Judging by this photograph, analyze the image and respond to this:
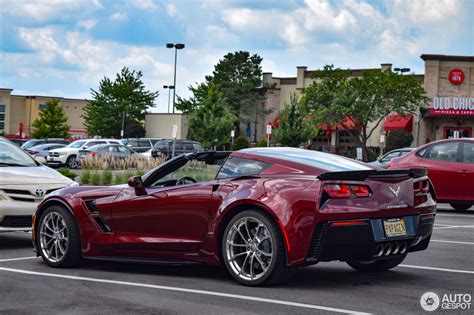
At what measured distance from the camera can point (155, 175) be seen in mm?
8734

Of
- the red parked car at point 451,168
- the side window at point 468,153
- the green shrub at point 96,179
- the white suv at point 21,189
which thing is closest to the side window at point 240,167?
the white suv at point 21,189


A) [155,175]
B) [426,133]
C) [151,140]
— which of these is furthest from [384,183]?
[426,133]

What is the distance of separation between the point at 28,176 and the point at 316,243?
5.30 meters

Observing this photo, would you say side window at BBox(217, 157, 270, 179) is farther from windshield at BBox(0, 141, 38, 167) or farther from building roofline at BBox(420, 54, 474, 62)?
building roofline at BBox(420, 54, 474, 62)

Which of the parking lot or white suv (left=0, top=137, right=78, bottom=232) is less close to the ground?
white suv (left=0, top=137, right=78, bottom=232)

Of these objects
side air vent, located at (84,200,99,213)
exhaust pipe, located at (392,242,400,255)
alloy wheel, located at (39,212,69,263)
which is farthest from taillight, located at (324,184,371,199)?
alloy wheel, located at (39,212,69,263)

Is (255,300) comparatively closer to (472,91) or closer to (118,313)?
(118,313)

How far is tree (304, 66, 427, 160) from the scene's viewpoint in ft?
196

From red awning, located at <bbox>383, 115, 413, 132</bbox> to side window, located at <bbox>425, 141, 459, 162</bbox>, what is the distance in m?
46.1

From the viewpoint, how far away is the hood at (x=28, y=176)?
36.4 ft

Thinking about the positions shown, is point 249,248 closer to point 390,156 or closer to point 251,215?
point 251,215

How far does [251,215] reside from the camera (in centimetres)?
762

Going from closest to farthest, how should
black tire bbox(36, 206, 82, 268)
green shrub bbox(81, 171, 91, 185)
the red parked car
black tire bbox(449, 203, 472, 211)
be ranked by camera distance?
black tire bbox(36, 206, 82, 268) < the red parked car < black tire bbox(449, 203, 472, 211) < green shrub bbox(81, 171, 91, 185)

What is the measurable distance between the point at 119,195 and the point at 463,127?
59193 mm
